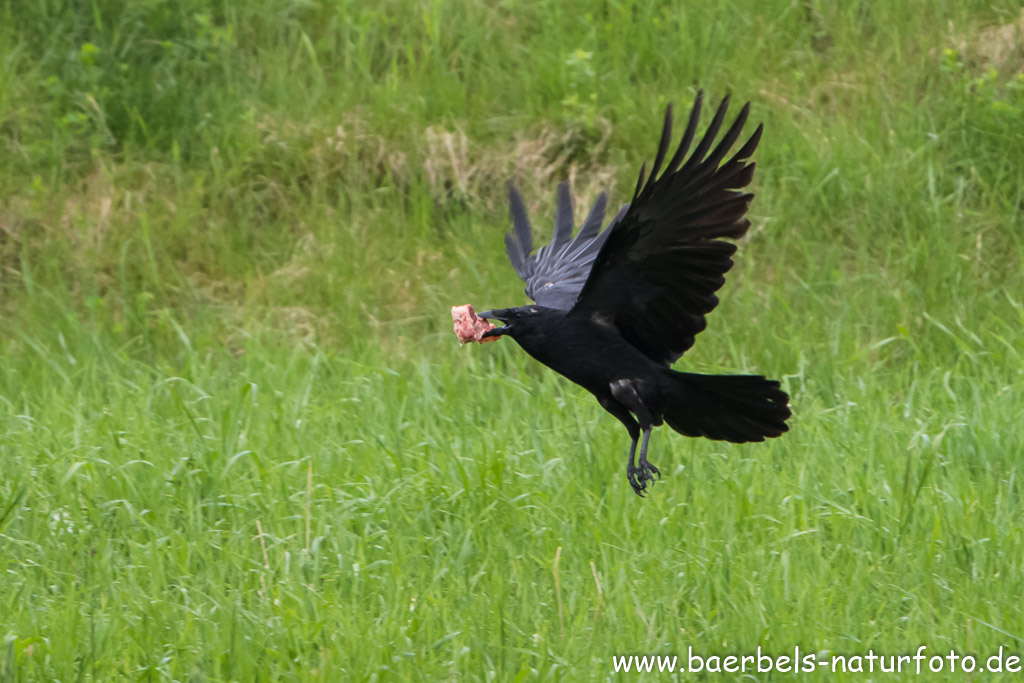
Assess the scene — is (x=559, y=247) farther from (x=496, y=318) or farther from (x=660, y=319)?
(x=496, y=318)

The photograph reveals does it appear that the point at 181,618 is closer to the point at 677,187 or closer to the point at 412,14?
the point at 677,187

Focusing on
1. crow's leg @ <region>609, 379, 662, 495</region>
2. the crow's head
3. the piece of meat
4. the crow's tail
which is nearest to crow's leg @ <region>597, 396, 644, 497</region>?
crow's leg @ <region>609, 379, 662, 495</region>

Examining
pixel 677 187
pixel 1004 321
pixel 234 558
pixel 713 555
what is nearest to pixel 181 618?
pixel 234 558

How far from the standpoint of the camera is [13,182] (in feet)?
22.1

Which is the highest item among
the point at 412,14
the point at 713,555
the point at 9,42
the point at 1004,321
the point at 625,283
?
the point at 412,14

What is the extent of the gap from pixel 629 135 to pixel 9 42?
357cm

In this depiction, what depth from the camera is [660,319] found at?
142 inches

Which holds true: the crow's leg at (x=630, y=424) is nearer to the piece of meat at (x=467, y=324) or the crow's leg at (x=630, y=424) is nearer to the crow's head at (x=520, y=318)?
the crow's head at (x=520, y=318)

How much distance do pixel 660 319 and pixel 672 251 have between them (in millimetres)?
307

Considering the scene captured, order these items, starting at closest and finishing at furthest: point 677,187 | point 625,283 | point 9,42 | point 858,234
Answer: point 677,187, point 625,283, point 858,234, point 9,42

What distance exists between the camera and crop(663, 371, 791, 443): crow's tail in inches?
137

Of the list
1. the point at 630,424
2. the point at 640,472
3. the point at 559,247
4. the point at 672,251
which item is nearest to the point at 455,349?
the point at 559,247

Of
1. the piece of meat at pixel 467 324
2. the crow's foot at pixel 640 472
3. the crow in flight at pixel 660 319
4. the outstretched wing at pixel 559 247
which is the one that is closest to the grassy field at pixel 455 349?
the crow's foot at pixel 640 472

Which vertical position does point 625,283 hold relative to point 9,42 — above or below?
below
